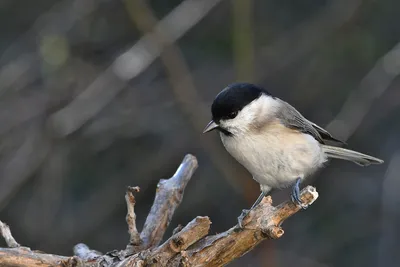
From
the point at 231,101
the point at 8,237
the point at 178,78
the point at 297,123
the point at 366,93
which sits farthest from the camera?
the point at 366,93

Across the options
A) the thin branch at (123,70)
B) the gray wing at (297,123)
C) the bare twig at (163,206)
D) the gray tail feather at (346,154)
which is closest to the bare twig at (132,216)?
the bare twig at (163,206)

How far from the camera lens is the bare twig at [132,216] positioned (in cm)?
217

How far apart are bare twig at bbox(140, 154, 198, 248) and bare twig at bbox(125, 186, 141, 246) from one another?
56 millimetres

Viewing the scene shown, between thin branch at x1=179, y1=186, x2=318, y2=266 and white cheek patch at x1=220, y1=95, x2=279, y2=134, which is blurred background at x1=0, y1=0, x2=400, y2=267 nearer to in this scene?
white cheek patch at x1=220, y1=95, x2=279, y2=134

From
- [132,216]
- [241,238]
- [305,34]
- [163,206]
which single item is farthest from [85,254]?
[305,34]

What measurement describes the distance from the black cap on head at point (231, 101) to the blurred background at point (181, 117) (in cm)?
146

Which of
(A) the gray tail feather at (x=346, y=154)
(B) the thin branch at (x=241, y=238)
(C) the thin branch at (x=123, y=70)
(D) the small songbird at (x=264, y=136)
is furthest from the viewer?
(C) the thin branch at (x=123, y=70)

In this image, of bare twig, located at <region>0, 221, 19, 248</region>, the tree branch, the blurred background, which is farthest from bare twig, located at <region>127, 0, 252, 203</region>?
bare twig, located at <region>0, 221, 19, 248</region>

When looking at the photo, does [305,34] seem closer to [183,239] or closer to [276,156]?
[276,156]

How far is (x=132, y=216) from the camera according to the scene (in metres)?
2.19

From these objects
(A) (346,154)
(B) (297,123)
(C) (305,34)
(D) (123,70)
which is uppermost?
(D) (123,70)

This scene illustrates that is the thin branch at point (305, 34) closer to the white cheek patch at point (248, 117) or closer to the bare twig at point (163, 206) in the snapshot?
the white cheek patch at point (248, 117)

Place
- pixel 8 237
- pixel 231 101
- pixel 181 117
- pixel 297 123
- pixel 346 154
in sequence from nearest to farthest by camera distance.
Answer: pixel 8 237, pixel 231 101, pixel 297 123, pixel 346 154, pixel 181 117

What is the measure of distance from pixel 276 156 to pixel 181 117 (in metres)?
2.01
